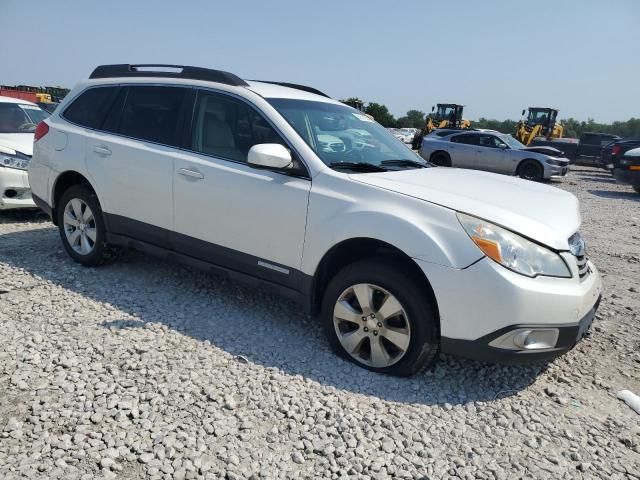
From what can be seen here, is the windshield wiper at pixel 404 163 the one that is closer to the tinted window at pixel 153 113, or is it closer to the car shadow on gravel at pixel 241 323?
the car shadow on gravel at pixel 241 323

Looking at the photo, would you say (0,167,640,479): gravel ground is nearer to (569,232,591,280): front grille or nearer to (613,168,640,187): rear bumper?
(569,232,591,280): front grille

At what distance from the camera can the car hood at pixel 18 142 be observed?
6586 mm

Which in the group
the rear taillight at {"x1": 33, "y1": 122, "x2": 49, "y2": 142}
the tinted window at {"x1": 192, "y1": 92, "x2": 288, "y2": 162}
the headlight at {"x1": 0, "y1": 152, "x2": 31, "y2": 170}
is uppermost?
the tinted window at {"x1": 192, "y1": 92, "x2": 288, "y2": 162}

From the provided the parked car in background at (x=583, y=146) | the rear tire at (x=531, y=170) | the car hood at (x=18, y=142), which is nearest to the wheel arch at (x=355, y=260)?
the car hood at (x=18, y=142)

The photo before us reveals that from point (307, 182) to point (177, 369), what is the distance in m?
1.46

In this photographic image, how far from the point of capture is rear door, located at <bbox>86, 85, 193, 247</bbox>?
412cm

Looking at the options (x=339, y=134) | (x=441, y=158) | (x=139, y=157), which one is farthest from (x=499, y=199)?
(x=441, y=158)

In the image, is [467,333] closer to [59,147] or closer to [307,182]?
[307,182]

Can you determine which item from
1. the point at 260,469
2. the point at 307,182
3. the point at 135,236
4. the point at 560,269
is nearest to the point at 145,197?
the point at 135,236

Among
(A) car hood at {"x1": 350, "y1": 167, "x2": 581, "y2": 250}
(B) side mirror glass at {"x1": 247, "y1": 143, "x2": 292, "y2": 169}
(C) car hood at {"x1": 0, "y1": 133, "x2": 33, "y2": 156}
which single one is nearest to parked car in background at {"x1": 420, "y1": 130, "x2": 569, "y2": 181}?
(C) car hood at {"x1": 0, "y1": 133, "x2": 33, "y2": 156}

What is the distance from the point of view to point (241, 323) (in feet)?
12.8

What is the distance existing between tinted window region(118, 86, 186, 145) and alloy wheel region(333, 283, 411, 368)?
1986 mm

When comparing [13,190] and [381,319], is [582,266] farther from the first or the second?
[13,190]

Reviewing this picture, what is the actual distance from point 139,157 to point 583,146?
23839 millimetres
